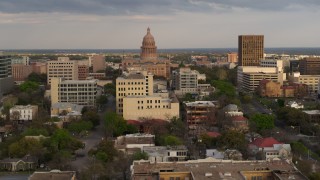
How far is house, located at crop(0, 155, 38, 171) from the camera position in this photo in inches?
1517

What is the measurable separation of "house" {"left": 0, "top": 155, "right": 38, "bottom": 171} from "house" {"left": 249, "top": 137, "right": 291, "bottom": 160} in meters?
15.2

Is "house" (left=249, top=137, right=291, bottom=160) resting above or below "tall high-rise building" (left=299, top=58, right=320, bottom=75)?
below

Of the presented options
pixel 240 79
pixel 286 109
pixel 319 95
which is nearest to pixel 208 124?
pixel 286 109

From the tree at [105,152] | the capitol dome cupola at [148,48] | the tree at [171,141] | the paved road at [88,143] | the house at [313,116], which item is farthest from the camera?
the capitol dome cupola at [148,48]

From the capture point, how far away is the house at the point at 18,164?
38.5 m

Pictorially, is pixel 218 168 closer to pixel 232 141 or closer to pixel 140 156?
pixel 140 156

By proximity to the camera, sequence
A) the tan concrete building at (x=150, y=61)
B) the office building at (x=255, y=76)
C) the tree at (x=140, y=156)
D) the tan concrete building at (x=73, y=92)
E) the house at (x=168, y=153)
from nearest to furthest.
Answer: the tree at (x=140, y=156) → the house at (x=168, y=153) → the tan concrete building at (x=73, y=92) → the office building at (x=255, y=76) → the tan concrete building at (x=150, y=61)

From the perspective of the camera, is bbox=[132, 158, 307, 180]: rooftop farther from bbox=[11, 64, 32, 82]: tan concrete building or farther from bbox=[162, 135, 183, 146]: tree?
bbox=[11, 64, 32, 82]: tan concrete building

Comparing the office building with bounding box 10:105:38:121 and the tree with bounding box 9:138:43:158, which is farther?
the office building with bounding box 10:105:38:121

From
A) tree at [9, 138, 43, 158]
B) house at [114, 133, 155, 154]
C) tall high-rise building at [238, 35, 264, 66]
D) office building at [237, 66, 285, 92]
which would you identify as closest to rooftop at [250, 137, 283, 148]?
house at [114, 133, 155, 154]

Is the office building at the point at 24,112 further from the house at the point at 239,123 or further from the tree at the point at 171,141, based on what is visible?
the tree at the point at 171,141

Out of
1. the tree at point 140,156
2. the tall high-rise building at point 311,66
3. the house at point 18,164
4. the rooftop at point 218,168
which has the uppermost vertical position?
the tall high-rise building at point 311,66

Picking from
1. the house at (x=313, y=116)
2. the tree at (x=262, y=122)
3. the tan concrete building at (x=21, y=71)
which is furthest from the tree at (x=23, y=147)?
the tan concrete building at (x=21, y=71)

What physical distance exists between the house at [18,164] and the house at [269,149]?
15.2 metres
